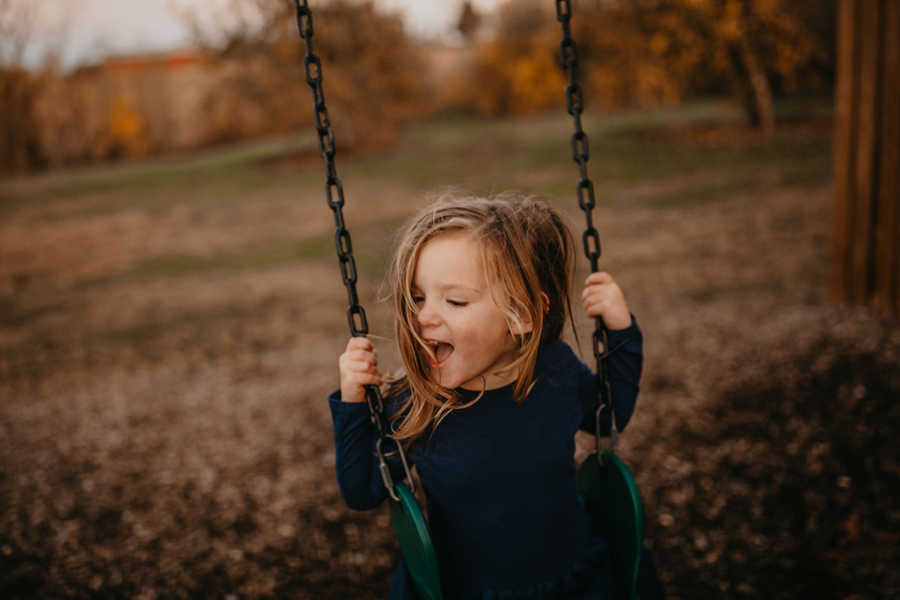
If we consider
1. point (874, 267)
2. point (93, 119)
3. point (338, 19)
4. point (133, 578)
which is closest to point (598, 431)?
point (133, 578)

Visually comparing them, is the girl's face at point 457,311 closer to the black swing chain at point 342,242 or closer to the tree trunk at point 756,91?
the black swing chain at point 342,242

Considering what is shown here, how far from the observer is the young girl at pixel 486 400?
152 centimetres

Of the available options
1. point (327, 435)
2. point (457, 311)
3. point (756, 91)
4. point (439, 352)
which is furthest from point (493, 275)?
point (756, 91)

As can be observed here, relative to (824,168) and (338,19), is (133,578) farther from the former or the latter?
(338,19)

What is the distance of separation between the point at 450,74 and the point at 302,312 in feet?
87.0

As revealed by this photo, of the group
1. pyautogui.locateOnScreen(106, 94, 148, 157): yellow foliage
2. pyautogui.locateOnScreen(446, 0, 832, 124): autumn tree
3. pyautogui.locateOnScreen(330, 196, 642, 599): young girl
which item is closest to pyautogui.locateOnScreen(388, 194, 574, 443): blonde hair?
pyautogui.locateOnScreen(330, 196, 642, 599): young girl

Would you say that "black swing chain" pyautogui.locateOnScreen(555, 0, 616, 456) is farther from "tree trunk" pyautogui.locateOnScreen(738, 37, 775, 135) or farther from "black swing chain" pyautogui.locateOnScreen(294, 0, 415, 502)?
"tree trunk" pyautogui.locateOnScreen(738, 37, 775, 135)

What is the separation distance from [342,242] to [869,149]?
12.9 feet

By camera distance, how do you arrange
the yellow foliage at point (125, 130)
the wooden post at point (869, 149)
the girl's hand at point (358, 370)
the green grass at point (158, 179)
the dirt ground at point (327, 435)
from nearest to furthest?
the girl's hand at point (358, 370) < the dirt ground at point (327, 435) < the wooden post at point (869, 149) < the green grass at point (158, 179) < the yellow foliage at point (125, 130)

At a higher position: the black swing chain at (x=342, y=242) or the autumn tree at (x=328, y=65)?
the autumn tree at (x=328, y=65)

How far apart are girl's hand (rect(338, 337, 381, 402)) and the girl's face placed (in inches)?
6.0

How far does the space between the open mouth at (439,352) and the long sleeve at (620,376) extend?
1.38 ft

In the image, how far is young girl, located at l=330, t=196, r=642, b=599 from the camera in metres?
1.52

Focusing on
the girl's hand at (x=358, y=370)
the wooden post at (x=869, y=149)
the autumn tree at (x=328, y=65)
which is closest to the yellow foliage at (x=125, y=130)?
the autumn tree at (x=328, y=65)
